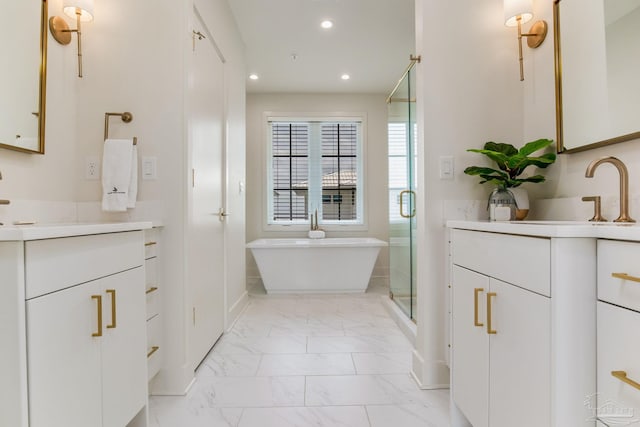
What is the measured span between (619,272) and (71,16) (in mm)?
2421

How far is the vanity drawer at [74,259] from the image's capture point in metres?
0.88

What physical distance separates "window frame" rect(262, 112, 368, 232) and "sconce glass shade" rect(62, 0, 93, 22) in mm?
3105

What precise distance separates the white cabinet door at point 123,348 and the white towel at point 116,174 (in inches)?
18.1

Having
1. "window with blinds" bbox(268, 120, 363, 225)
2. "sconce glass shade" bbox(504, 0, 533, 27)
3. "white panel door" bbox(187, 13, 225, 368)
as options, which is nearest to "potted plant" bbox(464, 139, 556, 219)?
"sconce glass shade" bbox(504, 0, 533, 27)

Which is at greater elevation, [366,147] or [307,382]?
[366,147]

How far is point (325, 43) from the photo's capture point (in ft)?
11.2

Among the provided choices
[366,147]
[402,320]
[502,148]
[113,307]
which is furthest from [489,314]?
[366,147]

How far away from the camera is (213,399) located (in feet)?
5.71

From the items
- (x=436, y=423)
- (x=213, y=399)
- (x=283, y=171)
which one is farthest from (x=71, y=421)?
(x=283, y=171)

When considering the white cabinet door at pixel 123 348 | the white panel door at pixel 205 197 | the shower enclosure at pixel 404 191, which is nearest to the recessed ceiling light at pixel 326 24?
the shower enclosure at pixel 404 191

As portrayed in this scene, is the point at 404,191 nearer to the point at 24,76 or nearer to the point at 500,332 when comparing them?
the point at 500,332

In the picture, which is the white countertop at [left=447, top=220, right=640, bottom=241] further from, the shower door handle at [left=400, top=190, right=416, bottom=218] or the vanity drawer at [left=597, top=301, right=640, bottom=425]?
the shower door handle at [left=400, top=190, right=416, bottom=218]

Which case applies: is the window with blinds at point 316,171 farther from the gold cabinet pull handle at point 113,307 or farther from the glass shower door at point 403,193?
the gold cabinet pull handle at point 113,307

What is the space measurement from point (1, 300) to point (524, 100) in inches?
92.9
